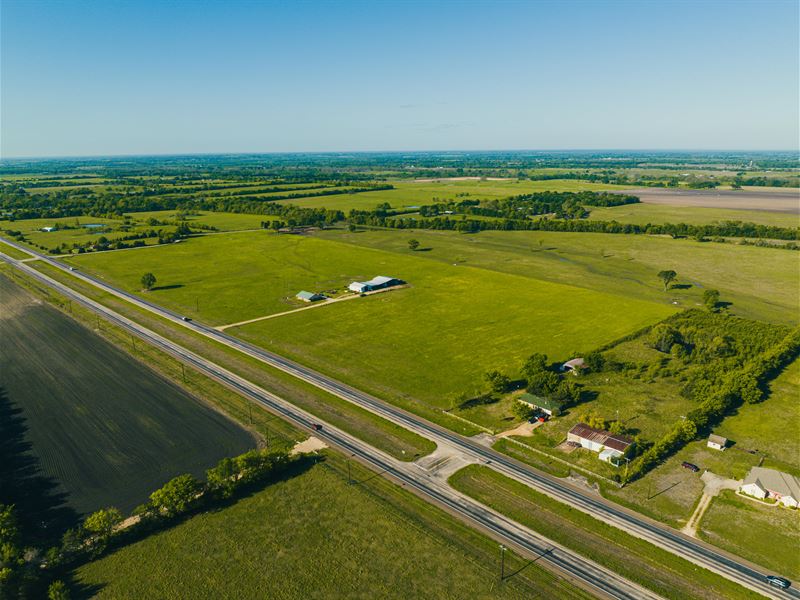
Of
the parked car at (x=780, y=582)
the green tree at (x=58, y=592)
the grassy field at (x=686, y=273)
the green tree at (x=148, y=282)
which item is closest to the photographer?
the green tree at (x=58, y=592)

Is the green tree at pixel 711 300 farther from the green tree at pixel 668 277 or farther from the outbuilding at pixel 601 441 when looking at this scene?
the outbuilding at pixel 601 441

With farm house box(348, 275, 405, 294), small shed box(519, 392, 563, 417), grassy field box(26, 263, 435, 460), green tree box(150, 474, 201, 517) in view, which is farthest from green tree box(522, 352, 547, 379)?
farm house box(348, 275, 405, 294)

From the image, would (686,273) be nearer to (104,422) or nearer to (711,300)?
(711,300)

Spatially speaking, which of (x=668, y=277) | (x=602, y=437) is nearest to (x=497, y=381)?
(x=602, y=437)

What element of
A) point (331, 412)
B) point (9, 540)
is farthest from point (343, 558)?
point (9, 540)

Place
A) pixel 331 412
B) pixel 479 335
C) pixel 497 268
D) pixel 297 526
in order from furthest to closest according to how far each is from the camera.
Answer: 1. pixel 497 268
2. pixel 479 335
3. pixel 331 412
4. pixel 297 526

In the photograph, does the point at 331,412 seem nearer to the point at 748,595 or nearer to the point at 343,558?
the point at 343,558

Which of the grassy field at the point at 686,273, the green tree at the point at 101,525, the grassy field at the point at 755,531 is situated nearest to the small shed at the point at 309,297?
the grassy field at the point at 686,273
